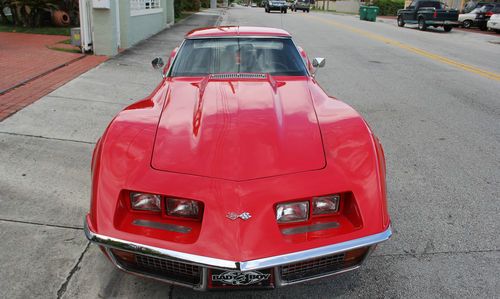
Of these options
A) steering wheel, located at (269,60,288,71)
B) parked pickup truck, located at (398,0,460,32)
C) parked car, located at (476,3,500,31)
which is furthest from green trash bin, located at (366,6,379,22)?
steering wheel, located at (269,60,288,71)

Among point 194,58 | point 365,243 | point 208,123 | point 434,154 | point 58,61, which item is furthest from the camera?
point 58,61

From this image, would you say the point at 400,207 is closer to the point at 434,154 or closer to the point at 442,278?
the point at 442,278

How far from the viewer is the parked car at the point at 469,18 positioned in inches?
1045

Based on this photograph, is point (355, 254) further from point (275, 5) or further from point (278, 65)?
point (275, 5)

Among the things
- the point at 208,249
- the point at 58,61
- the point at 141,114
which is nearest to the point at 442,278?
the point at 208,249

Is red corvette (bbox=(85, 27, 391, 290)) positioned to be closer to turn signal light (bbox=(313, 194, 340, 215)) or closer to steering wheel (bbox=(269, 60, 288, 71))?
turn signal light (bbox=(313, 194, 340, 215))

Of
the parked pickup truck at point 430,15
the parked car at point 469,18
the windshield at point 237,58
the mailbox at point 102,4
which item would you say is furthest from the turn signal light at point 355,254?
the parked car at point 469,18

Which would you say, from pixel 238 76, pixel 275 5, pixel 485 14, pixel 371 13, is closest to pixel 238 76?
pixel 238 76

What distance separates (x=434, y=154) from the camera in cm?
522

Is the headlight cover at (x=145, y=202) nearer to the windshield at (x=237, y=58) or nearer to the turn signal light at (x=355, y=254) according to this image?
the turn signal light at (x=355, y=254)

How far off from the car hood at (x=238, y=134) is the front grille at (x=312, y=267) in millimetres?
517

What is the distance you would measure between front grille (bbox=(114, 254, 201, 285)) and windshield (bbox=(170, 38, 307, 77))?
2.15m

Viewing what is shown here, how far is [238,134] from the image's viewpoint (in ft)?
9.07

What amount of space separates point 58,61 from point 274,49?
6.49m
